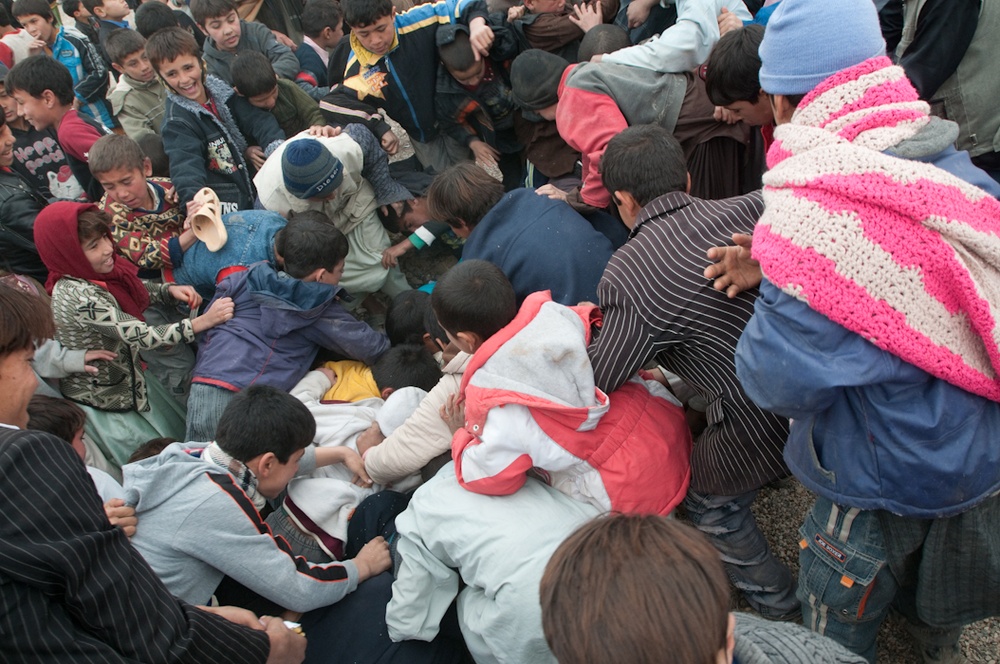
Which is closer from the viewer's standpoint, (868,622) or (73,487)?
(73,487)

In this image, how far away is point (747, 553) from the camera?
2264mm

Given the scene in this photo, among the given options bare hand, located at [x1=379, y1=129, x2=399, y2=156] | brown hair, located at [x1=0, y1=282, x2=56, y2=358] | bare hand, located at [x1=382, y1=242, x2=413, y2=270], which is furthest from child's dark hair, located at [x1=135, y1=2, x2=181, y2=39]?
brown hair, located at [x1=0, y1=282, x2=56, y2=358]

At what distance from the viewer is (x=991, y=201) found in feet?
4.63

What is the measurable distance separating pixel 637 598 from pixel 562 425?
2.92ft

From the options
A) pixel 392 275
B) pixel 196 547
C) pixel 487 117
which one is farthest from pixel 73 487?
pixel 487 117

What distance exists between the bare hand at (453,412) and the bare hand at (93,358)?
5.77ft

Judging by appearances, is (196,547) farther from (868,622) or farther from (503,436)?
(868,622)

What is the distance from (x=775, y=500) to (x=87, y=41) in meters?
6.19

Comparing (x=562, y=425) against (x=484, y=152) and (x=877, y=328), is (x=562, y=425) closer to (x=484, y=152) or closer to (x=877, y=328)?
(x=877, y=328)

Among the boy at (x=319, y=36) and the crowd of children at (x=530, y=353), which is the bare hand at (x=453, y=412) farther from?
the boy at (x=319, y=36)

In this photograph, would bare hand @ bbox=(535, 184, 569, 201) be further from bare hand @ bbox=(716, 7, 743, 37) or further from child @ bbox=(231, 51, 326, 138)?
child @ bbox=(231, 51, 326, 138)

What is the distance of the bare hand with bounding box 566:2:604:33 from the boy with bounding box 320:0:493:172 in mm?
515

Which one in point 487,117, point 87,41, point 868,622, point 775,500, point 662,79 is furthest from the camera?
point 87,41

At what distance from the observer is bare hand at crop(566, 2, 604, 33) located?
3803 mm
